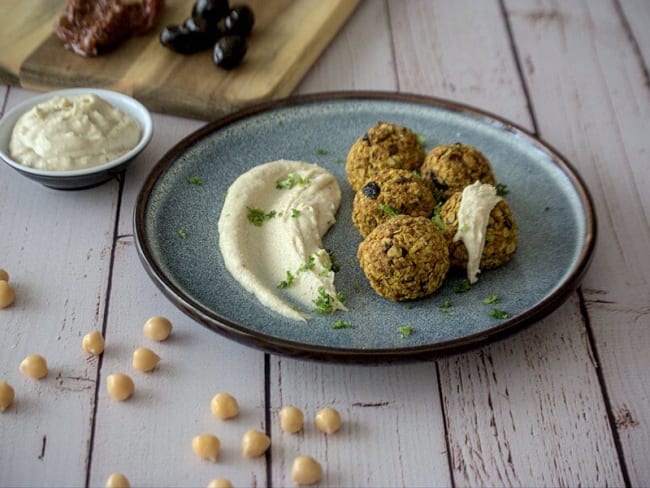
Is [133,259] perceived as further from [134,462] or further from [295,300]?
[134,462]

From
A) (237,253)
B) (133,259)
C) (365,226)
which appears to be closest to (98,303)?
(133,259)

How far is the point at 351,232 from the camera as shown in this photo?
3.40 metres

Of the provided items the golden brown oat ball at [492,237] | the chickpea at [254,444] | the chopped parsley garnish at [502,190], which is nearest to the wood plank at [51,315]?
the chickpea at [254,444]

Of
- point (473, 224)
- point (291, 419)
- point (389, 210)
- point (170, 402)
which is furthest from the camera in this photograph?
point (389, 210)

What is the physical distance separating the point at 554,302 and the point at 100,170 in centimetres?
192

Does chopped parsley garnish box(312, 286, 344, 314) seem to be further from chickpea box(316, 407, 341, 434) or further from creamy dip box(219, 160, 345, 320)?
chickpea box(316, 407, 341, 434)

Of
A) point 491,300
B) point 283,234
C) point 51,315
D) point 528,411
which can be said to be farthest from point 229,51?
point 528,411

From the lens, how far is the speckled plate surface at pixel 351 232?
2.83 metres

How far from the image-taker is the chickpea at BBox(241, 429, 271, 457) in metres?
2.62

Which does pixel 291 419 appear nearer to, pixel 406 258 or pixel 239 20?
pixel 406 258

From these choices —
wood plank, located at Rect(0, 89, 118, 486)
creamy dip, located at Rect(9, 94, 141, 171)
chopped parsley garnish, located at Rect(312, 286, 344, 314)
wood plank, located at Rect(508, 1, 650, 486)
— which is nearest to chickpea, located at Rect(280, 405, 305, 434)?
chopped parsley garnish, located at Rect(312, 286, 344, 314)

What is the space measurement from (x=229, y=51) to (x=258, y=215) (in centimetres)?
125

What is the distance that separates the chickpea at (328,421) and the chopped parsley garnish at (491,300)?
70 cm

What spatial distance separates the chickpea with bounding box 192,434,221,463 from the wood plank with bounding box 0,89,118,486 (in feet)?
1.16
